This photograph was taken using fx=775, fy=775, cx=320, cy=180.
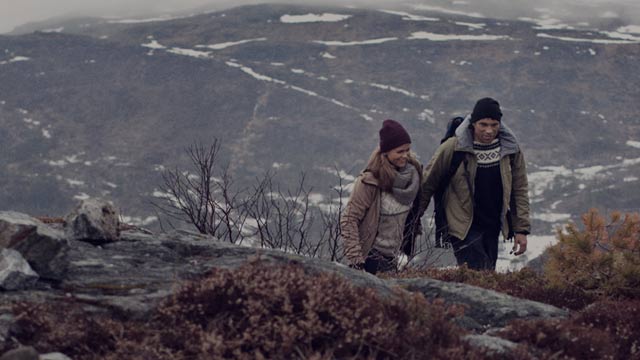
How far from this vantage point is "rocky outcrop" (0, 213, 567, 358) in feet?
A: 18.3

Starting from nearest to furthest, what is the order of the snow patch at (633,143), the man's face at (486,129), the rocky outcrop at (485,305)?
1. the rocky outcrop at (485,305)
2. the man's face at (486,129)
3. the snow patch at (633,143)

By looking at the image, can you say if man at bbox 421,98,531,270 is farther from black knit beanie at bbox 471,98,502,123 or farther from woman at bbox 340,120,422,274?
woman at bbox 340,120,422,274

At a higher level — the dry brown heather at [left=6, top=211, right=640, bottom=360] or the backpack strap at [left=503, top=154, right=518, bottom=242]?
the dry brown heather at [left=6, top=211, right=640, bottom=360]

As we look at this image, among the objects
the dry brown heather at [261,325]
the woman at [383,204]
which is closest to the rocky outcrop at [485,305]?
the dry brown heather at [261,325]

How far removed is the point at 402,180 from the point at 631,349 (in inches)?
143

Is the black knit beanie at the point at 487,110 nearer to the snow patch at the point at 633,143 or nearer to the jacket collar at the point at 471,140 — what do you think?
the jacket collar at the point at 471,140

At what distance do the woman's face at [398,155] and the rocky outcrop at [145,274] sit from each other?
1.63m

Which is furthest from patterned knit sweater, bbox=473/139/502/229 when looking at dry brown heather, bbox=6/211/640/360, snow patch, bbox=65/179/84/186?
snow patch, bbox=65/179/84/186

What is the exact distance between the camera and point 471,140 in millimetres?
9070

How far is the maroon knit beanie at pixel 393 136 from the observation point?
8.37 m

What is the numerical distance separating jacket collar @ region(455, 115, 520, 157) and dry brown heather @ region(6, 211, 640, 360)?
3381 mm

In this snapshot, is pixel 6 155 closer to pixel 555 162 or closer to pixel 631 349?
pixel 555 162

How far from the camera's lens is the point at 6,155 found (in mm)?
173250

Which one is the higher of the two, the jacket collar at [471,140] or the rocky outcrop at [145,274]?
the jacket collar at [471,140]
